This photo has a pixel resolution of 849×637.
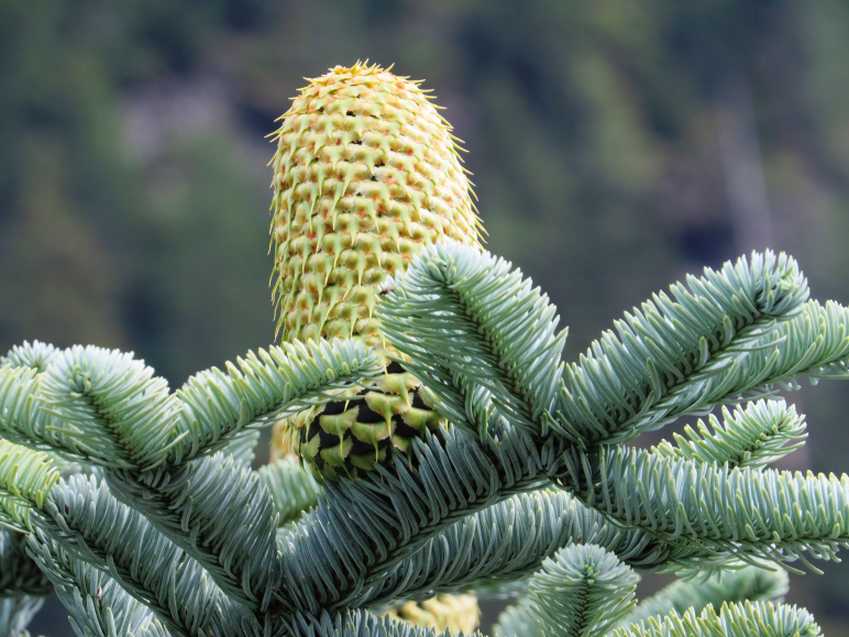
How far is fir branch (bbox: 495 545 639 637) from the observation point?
0.48m

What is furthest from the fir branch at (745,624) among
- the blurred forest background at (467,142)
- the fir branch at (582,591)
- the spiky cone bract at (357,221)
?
the blurred forest background at (467,142)

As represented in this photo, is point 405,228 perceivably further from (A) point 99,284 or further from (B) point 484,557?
(A) point 99,284

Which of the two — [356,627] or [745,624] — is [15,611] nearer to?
[356,627]

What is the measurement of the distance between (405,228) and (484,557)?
0.16m

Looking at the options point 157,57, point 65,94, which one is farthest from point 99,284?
point 157,57

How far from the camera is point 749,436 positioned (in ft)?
1.93

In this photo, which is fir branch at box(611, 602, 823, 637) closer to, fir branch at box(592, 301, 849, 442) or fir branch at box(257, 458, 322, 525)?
fir branch at box(592, 301, 849, 442)

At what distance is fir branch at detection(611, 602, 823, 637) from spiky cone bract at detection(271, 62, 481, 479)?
0.45 feet

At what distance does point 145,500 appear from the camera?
0.48 m

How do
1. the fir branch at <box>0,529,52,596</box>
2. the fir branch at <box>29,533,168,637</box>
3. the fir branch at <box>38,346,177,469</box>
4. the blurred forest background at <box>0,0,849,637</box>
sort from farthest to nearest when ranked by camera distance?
the blurred forest background at <box>0,0,849,637</box>, the fir branch at <box>0,529,52,596</box>, the fir branch at <box>29,533,168,637</box>, the fir branch at <box>38,346,177,469</box>

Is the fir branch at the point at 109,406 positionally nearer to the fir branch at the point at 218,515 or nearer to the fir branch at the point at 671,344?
the fir branch at the point at 218,515

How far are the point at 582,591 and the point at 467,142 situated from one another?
1742 centimetres

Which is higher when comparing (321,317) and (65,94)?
(65,94)

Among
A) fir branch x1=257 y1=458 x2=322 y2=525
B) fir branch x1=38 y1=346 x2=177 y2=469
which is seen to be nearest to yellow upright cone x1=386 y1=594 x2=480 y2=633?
fir branch x1=257 y1=458 x2=322 y2=525
